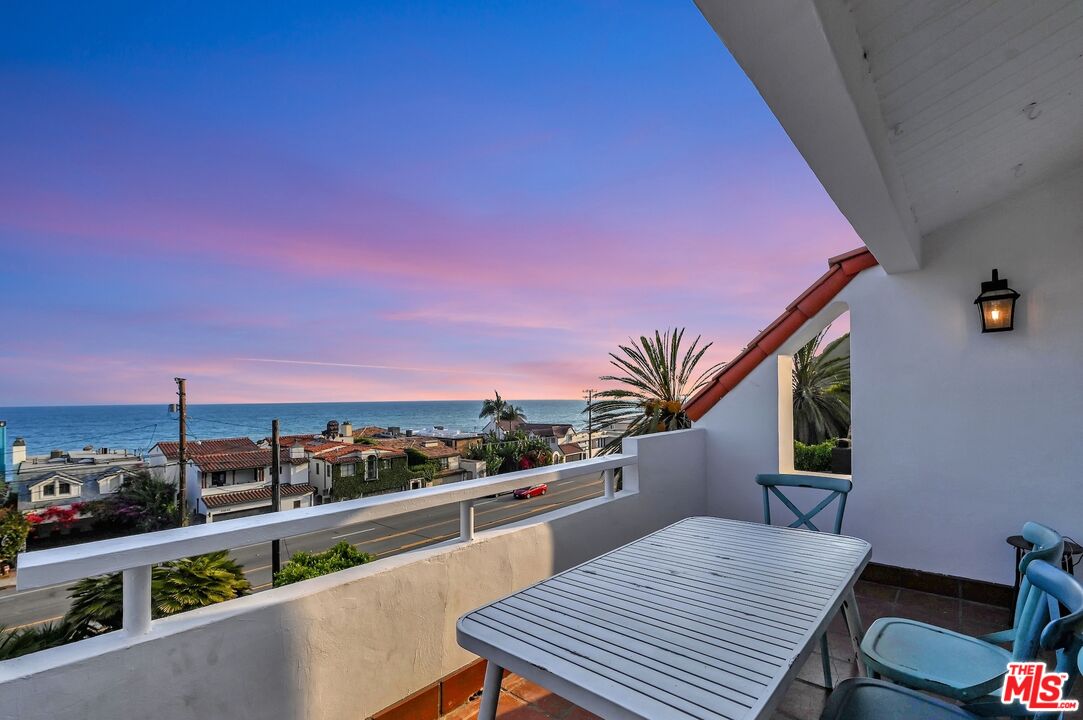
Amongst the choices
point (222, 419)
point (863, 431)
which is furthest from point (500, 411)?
point (863, 431)

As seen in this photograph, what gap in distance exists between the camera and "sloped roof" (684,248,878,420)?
3.36 metres

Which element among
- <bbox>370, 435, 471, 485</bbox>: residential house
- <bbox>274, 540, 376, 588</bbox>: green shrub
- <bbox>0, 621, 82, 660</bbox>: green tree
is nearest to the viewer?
<bbox>0, 621, 82, 660</bbox>: green tree

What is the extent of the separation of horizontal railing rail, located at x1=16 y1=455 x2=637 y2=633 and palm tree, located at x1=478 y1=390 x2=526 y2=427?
1359 inches

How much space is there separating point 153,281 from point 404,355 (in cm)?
1330

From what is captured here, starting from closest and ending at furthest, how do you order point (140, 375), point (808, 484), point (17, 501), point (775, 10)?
point (775, 10), point (808, 484), point (17, 501), point (140, 375)

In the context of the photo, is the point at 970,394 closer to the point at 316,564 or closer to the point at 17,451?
the point at 316,564

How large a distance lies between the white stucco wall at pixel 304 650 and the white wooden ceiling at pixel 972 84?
2237 millimetres

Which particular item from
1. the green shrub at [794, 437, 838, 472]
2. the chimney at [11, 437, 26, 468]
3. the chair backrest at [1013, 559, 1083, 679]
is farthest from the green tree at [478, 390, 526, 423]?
the chair backrest at [1013, 559, 1083, 679]

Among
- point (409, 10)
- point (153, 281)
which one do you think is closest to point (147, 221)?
A: point (409, 10)

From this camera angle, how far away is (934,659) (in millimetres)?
1488

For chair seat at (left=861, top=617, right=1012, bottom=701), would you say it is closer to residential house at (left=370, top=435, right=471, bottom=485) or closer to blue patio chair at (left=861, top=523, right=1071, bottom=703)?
blue patio chair at (left=861, top=523, right=1071, bottom=703)

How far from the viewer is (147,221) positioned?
1112 centimetres

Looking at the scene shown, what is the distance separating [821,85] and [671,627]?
4.90ft

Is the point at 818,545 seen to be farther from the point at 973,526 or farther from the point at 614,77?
the point at 614,77
